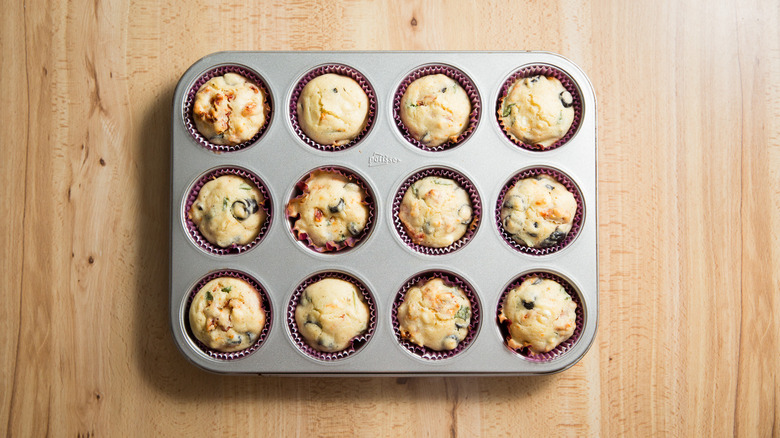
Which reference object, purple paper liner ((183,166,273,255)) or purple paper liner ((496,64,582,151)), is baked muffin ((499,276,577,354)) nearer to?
purple paper liner ((496,64,582,151))

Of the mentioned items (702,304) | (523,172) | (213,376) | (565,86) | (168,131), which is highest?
(565,86)

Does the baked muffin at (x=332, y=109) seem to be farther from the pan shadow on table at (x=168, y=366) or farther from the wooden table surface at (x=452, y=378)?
the pan shadow on table at (x=168, y=366)

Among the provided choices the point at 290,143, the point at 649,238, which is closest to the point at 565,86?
the point at 649,238

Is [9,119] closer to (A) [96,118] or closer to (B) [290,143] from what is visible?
(A) [96,118]

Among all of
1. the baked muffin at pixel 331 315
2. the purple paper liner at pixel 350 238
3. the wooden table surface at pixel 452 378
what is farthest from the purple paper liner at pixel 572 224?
the baked muffin at pixel 331 315

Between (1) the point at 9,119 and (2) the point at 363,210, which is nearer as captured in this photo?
(2) the point at 363,210

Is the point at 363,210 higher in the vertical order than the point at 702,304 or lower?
higher

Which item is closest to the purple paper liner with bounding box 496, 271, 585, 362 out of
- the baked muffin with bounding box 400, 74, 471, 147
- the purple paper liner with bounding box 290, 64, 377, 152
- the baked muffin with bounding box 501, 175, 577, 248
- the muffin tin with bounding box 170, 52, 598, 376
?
the muffin tin with bounding box 170, 52, 598, 376
